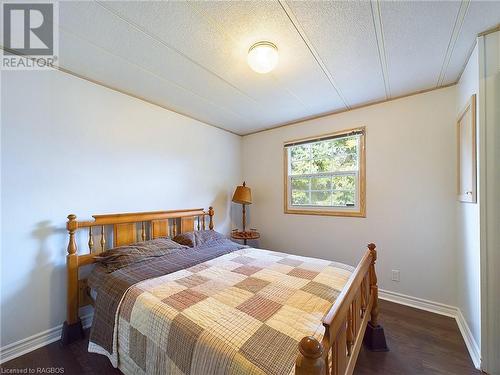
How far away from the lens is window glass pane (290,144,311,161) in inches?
128

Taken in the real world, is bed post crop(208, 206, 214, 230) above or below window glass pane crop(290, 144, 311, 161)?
below

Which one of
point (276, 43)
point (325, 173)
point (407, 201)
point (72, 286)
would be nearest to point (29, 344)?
point (72, 286)

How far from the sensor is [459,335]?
73.7 inches

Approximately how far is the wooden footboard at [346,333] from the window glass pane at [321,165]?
4.97 ft

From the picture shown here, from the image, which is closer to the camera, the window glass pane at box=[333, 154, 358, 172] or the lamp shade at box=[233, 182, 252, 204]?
the window glass pane at box=[333, 154, 358, 172]

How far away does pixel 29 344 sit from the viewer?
5.63 feet

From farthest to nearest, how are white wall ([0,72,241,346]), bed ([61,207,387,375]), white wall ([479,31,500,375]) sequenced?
1. white wall ([0,72,241,346])
2. white wall ([479,31,500,375])
3. bed ([61,207,387,375])

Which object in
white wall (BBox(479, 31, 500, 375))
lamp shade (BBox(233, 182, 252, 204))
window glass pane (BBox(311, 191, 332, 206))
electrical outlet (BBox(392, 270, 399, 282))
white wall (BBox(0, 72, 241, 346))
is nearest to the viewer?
white wall (BBox(479, 31, 500, 375))

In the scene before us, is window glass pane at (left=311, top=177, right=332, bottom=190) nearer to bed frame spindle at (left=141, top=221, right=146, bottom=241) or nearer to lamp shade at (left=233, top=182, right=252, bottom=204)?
lamp shade at (left=233, top=182, right=252, bottom=204)

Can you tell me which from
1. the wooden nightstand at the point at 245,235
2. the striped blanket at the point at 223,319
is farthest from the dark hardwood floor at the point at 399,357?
the wooden nightstand at the point at 245,235

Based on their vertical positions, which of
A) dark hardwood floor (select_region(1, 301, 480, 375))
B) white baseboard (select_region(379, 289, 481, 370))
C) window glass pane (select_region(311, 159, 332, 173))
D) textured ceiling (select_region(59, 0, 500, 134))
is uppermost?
textured ceiling (select_region(59, 0, 500, 134))

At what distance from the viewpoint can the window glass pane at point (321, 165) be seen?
3038 mm

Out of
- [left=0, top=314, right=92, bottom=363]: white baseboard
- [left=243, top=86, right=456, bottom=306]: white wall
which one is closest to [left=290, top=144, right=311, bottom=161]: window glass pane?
[left=243, top=86, right=456, bottom=306]: white wall

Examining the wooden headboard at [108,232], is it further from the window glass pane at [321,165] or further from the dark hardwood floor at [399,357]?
the window glass pane at [321,165]
